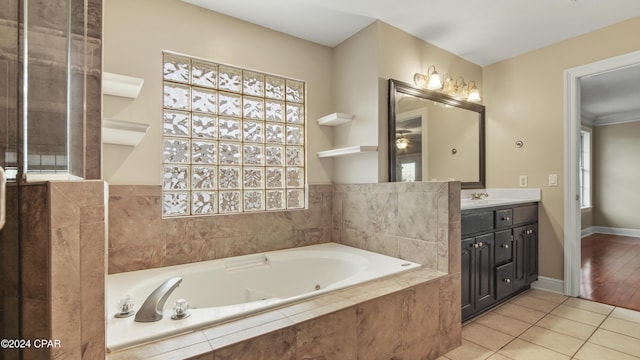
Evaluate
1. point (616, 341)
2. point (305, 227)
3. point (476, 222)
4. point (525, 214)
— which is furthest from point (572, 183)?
point (305, 227)

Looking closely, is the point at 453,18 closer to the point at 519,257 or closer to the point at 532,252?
the point at 519,257

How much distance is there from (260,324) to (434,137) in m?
2.35

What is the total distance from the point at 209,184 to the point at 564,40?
11.2 ft

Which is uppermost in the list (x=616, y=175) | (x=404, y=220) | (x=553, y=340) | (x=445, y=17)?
(x=445, y=17)

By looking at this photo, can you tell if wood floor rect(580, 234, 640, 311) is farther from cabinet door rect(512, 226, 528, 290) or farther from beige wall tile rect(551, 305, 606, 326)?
cabinet door rect(512, 226, 528, 290)

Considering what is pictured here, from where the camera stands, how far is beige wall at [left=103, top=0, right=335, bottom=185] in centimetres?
188

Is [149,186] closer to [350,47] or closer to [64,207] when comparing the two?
[64,207]

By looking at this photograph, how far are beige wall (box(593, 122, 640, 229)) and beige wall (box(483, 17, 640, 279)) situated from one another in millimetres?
4175

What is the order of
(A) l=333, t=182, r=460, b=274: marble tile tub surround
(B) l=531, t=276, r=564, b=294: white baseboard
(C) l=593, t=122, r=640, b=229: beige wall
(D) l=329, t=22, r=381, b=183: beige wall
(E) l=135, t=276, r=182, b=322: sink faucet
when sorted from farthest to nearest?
(C) l=593, t=122, r=640, b=229: beige wall
(B) l=531, t=276, r=564, b=294: white baseboard
(D) l=329, t=22, r=381, b=183: beige wall
(A) l=333, t=182, r=460, b=274: marble tile tub surround
(E) l=135, t=276, r=182, b=322: sink faucet

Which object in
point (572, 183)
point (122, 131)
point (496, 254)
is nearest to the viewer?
point (122, 131)

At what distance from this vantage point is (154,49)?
2.01 metres

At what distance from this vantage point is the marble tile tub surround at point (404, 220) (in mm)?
1935

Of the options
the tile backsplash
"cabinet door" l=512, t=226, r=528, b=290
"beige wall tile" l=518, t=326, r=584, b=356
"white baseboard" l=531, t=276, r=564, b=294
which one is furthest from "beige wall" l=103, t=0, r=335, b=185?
"white baseboard" l=531, t=276, r=564, b=294

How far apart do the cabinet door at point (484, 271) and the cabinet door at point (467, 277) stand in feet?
0.23
